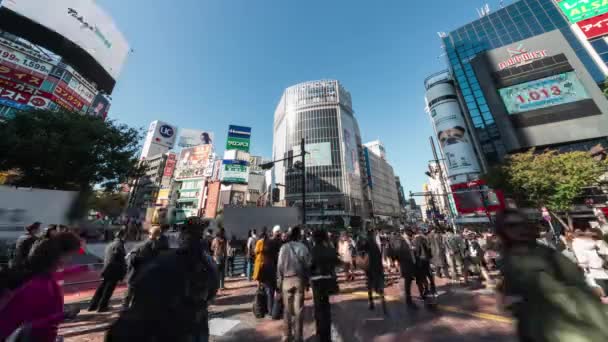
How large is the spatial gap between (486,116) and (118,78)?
66394 mm

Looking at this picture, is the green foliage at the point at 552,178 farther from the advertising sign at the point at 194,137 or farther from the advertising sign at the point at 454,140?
the advertising sign at the point at 194,137

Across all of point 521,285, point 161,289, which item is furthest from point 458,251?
point 161,289

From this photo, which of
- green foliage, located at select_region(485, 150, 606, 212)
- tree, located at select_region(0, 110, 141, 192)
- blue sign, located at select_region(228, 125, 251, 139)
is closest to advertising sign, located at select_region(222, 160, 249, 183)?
blue sign, located at select_region(228, 125, 251, 139)

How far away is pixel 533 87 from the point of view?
31578mm

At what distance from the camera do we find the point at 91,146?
17578 millimetres

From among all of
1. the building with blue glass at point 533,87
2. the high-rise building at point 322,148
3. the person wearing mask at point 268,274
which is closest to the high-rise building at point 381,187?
the high-rise building at point 322,148

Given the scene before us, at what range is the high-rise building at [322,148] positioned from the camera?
5391 centimetres

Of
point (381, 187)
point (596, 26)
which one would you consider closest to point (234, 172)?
point (596, 26)

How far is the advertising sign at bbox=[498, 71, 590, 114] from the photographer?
96.2 ft

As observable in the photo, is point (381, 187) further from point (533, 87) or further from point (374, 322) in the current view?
point (374, 322)

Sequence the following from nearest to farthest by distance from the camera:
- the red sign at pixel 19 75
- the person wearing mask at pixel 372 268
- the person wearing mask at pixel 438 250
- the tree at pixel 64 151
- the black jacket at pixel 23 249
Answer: the black jacket at pixel 23 249 < the person wearing mask at pixel 372 268 < the person wearing mask at pixel 438 250 < the tree at pixel 64 151 < the red sign at pixel 19 75

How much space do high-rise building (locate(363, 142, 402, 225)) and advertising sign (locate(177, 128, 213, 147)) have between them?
49832 millimetres

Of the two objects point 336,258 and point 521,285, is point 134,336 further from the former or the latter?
point 336,258

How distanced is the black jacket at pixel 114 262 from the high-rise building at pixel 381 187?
214 feet
